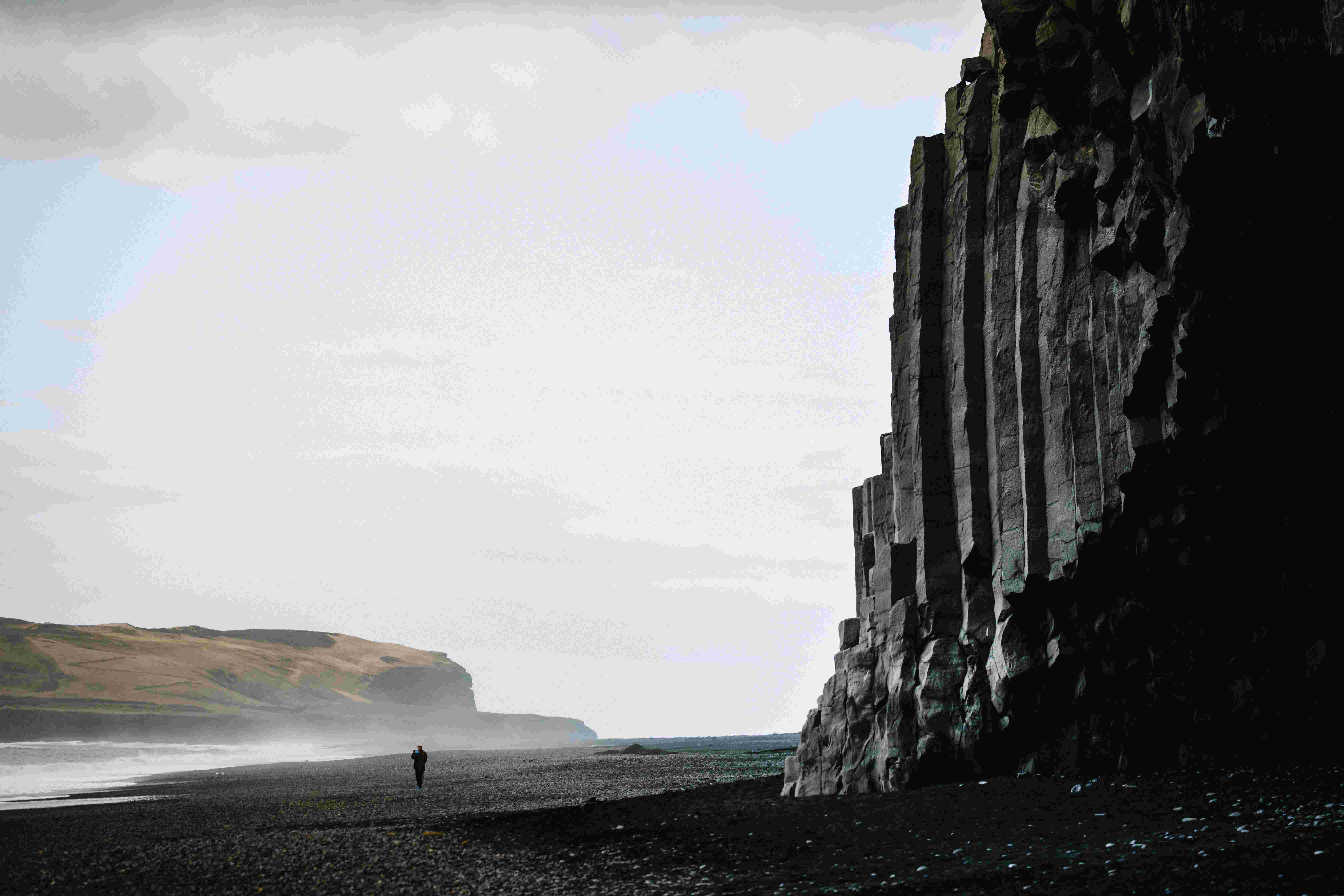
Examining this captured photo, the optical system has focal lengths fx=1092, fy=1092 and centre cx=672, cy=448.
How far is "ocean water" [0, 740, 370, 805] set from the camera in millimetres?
54250

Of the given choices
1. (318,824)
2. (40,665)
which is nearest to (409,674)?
(40,665)

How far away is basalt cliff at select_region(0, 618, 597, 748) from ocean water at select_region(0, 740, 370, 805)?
247 inches

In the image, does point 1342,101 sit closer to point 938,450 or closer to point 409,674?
point 938,450

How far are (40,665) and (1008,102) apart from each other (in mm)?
130717

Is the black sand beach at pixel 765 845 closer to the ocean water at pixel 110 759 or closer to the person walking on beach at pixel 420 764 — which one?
the person walking on beach at pixel 420 764

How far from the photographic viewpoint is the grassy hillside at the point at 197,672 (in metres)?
120

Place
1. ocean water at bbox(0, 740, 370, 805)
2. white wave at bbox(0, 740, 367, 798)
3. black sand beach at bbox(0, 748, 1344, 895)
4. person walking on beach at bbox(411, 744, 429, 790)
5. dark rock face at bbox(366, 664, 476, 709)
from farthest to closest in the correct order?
1. dark rock face at bbox(366, 664, 476, 709)
2. white wave at bbox(0, 740, 367, 798)
3. ocean water at bbox(0, 740, 370, 805)
4. person walking on beach at bbox(411, 744, 429, 790)
5. black sand beach at bbox(0, 748, 1344, 895)

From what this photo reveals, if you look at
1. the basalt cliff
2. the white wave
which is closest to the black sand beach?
the white wave

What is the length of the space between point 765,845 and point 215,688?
132m

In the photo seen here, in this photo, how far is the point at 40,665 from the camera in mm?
123188

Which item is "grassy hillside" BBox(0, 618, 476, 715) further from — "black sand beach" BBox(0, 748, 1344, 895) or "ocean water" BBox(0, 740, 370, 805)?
"black sand beach" BBox(0, 748, 1344, 895)

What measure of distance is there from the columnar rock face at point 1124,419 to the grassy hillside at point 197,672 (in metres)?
114

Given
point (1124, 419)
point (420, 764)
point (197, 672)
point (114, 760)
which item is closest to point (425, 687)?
point (197, 672)

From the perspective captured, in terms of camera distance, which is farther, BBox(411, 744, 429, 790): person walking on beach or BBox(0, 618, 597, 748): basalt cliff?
BBox(0, 618, 597, 748): basalt cliff
